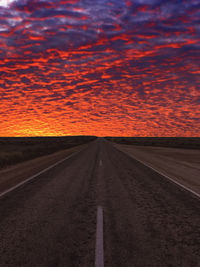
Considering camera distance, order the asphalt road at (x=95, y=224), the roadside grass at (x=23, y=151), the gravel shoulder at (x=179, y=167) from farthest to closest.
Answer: the roadside grass at (x=23, y=151)
the gravel shoulder at (x=179, y=167)
the asphalt road at (x=95, y=224)

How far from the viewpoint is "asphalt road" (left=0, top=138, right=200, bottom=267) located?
3070 mm

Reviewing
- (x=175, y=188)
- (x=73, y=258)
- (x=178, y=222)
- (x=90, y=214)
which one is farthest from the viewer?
(x=175, y=188)

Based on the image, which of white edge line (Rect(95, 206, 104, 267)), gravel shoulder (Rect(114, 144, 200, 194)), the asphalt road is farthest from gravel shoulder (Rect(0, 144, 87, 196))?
gravel shoulder (Rect(114, 144, 200, 194))

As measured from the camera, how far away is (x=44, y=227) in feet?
13.6

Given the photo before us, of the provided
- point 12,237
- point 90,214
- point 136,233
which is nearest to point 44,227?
point 12,237

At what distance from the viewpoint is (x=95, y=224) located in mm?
4277

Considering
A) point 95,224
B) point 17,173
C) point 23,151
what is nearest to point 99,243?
point 95,224

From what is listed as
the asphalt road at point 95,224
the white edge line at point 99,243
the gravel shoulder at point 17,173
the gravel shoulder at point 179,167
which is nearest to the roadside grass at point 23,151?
the gravel shoulder at point 17,173

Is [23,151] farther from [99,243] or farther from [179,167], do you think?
[99,243]

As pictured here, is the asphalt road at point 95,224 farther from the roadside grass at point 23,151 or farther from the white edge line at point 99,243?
the roadside grass at point 23,151

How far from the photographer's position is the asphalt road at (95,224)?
121 inches

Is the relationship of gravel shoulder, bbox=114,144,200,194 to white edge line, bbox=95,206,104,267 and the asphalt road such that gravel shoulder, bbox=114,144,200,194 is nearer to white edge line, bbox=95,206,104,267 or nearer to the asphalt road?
the asphalt road

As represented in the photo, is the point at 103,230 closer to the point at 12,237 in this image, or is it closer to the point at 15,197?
the point at 12,237

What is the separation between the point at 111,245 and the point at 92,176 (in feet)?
21.4
